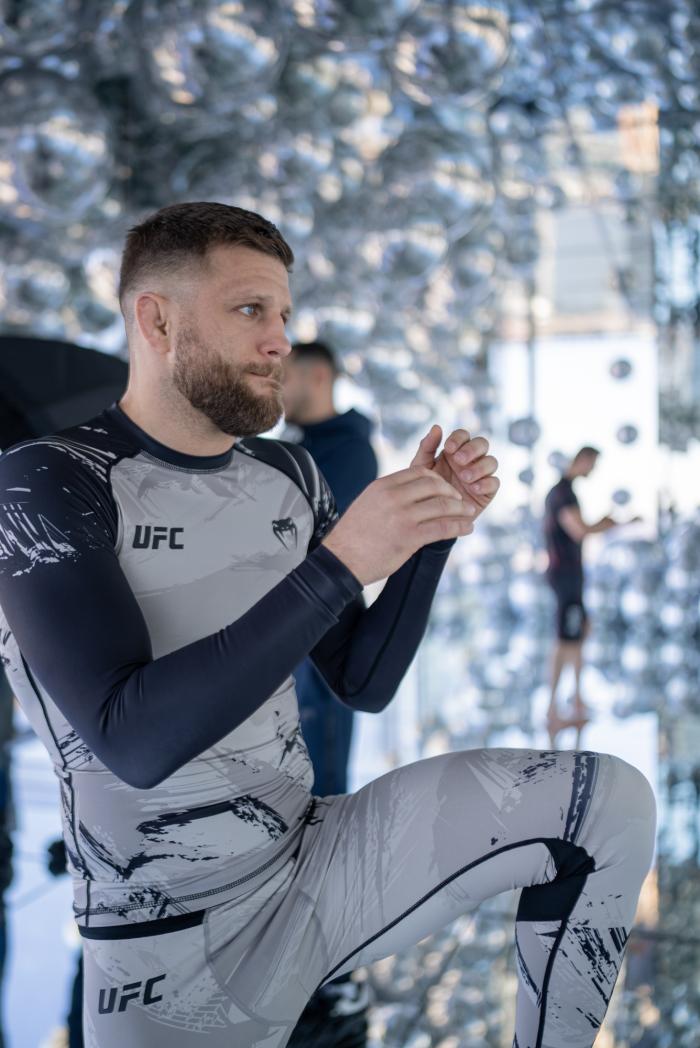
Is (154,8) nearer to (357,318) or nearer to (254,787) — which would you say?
(357,318)

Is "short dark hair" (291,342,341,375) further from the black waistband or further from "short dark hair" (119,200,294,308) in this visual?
the black waistband

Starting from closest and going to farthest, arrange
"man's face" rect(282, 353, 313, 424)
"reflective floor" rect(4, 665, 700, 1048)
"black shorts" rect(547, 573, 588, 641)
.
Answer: "reflective floor" rect(4, 665, 700, 1048)
"man's face" rect(282, 353, 313, 424)
"black shorts" rect(547, 573, 588, 641)

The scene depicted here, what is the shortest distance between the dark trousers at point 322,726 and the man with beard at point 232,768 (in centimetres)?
108

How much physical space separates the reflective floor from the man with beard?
568mm

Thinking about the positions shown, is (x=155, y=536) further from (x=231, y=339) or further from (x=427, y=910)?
(x=427, y=910)

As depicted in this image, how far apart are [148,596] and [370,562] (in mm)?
232

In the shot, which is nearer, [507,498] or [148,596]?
[148,596]

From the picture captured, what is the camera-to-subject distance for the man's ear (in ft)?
3.13

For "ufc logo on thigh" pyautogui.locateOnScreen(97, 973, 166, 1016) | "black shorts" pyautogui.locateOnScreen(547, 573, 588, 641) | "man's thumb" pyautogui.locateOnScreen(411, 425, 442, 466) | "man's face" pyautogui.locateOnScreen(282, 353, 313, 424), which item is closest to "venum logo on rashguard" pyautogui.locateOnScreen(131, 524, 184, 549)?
"man's thumb" pyautogui.locateOnScreen(411, 425, 442, 466)

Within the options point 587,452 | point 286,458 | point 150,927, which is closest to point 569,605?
point 587,452

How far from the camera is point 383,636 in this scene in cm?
100

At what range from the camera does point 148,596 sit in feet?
2.89

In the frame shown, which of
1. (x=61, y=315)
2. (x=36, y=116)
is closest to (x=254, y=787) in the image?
(x=36, y=116)

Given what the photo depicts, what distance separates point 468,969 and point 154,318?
45.1 inches
